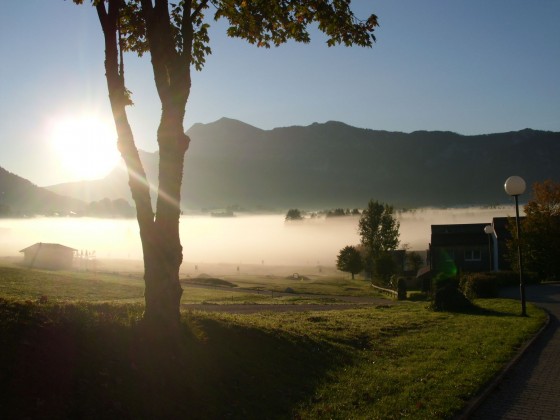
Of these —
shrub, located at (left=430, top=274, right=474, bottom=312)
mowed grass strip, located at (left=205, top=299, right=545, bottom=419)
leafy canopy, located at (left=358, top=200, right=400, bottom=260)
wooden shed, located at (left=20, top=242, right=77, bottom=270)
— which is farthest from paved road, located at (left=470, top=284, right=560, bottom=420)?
wooden shed, located at (left=20, top=242, right=77, bottom=270)

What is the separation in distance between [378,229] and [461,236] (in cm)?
2398

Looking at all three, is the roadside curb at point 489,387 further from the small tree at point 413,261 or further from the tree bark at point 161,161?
the small tree at point 413,261

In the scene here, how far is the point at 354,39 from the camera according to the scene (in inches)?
439

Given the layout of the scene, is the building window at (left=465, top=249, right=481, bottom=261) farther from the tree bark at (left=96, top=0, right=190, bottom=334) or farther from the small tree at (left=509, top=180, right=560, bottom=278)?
the tree bark at (left=96, top=0, right=190, bottom=334)

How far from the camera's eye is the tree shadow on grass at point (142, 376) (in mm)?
6379

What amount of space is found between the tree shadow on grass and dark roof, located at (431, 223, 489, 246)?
57.4 metres

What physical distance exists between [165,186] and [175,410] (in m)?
3.77

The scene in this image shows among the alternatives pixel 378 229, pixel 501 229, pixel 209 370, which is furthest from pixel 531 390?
pixel 378 229

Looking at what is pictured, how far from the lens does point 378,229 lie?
288ft

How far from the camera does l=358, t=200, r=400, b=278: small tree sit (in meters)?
87.2

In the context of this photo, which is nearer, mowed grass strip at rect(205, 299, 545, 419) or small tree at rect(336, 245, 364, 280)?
mowed grass strip at rect(205, 299, 545, 419)

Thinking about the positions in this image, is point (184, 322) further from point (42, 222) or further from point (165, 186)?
point (42, 222)

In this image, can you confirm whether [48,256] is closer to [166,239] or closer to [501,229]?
[501,229]

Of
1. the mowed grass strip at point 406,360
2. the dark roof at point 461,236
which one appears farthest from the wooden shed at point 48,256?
the mowed grass strip at point 406,360
